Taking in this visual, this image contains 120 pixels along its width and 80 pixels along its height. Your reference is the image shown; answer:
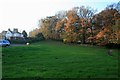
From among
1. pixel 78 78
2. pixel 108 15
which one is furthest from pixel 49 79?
pixel 108 15

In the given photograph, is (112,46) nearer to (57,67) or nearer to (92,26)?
(92,26)

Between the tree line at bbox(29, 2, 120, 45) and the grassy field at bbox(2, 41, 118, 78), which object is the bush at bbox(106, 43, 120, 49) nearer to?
the tree line at bbox(29, 2, 120, 45)

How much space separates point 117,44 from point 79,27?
705 inches

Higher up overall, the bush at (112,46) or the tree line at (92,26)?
the tree line at (92,26)

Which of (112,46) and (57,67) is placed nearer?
(57,67)

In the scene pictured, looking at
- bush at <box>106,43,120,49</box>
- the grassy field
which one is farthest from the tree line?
the grassy field

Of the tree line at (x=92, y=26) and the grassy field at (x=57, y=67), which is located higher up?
the tree line at (x=92, y=26)

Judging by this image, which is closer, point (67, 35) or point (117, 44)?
point (117, 44)

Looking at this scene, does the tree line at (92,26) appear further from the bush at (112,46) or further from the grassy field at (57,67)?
the grassy field at (57,67)

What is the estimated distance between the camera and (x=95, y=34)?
75.2 m

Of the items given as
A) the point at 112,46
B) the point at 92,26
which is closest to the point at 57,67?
the point at 112,46

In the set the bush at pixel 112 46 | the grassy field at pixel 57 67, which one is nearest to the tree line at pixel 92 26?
the bush at pixel 112 46

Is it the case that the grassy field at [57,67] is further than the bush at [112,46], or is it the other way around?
the bush at [112,46]

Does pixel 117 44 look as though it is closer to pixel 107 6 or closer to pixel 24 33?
pixel 107 6
